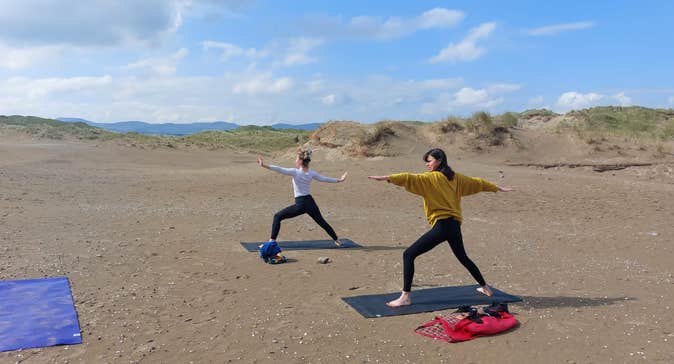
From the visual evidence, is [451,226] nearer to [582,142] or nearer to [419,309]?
[419,309]

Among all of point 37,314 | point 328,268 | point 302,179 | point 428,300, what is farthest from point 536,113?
point 37,314

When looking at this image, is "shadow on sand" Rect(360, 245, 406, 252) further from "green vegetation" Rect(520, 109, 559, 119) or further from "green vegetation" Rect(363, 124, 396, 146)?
"green vegetation" Rect(520, 109, 559, 119)

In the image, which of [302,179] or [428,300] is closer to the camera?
[428,300]

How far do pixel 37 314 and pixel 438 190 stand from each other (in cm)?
463

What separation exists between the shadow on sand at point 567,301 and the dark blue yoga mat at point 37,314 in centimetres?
513

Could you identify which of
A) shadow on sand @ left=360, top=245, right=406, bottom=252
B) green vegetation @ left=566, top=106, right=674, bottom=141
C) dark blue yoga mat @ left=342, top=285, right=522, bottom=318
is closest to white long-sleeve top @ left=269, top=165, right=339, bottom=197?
shadow on sand @ left=360, top=245, right=406, bottom=252

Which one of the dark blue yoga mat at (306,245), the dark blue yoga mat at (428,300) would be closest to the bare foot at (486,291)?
the dark blue yoga mat at (428,300)

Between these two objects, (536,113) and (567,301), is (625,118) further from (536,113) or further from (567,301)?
(567,301)

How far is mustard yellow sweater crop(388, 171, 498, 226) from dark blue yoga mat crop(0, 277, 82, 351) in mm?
3732

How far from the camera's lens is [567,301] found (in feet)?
22.7

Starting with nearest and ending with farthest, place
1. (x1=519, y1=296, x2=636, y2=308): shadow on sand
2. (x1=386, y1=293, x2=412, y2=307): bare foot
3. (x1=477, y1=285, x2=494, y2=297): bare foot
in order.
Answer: (x1=386, y1=293, x2=412, y2=307): bare foot, (x1=519, y1=296, x2=636, y2=308): shadow on sand, (x1=477, y1=285, x2=494, y2=297): bare foot

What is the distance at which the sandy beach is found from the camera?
17.7 ft

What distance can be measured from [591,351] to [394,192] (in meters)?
12.1

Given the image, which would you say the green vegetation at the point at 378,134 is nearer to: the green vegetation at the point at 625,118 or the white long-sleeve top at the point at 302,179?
the white long-sleeve top at the point at 302,179
